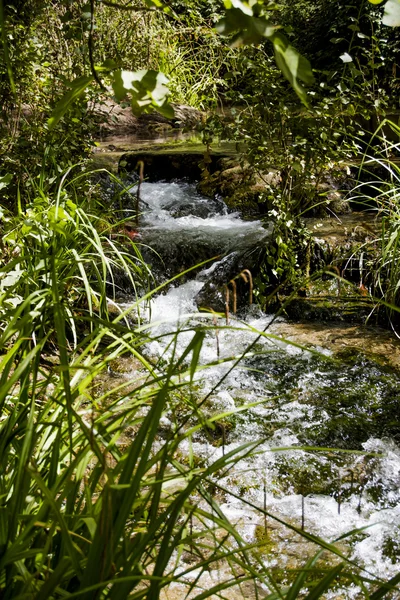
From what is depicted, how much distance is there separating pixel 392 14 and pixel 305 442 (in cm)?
220

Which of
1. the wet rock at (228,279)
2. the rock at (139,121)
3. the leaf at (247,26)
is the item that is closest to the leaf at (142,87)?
the leaf at (247,26)

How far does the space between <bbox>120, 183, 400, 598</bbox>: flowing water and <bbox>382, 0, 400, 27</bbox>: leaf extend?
23.1 inches

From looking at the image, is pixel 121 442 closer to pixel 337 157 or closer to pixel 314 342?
pixel 314 342

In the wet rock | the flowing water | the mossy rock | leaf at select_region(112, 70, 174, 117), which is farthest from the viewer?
the wet rock

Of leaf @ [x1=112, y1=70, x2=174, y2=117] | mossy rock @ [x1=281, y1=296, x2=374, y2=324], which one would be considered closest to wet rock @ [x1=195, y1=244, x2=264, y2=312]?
mossy rock @ [x1=281, y1=296, x2=374, y2=324]

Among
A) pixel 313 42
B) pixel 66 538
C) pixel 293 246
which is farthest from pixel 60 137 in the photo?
pixel 313 42

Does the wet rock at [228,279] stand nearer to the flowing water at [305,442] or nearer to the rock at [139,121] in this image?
the flowing water at [305,442]

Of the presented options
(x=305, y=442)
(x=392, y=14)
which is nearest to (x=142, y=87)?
(x=392, y=14)

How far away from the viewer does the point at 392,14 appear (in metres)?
0.75

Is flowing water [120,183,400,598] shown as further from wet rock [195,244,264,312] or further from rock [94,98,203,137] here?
rock [94,98,203,137]

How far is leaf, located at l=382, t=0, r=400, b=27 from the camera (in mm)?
747

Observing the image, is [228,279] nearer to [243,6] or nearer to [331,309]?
[331,309]

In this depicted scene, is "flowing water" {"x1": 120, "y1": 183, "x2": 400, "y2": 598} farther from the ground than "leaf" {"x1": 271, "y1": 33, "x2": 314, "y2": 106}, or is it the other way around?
"leaf" {"x1": 271, "y1": 33, "x2": 314, "y2": 106}

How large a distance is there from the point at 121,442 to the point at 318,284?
2.44 metres
